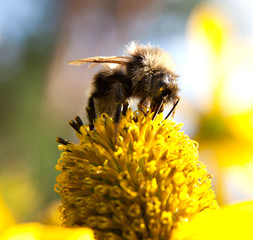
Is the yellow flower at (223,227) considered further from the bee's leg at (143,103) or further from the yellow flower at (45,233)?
the bee's leg at (143,103)

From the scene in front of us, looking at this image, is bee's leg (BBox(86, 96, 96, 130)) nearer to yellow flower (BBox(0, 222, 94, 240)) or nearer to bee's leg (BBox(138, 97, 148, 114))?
bee's leg (BBox(138, 97, 148, 114))

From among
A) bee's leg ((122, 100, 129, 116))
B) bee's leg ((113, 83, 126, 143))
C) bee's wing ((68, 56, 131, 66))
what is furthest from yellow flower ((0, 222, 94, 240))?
bee's wing ((68, 56, 131, 66))

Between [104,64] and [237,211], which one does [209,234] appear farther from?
[104,64]

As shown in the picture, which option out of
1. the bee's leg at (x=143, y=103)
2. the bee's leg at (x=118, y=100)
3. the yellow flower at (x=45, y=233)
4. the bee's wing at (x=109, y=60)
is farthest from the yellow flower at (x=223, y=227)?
the bee's wing at (x=109, y=60)

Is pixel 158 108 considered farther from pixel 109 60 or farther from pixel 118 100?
pixel 109 60

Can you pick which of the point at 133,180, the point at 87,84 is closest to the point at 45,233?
the point at 133,180

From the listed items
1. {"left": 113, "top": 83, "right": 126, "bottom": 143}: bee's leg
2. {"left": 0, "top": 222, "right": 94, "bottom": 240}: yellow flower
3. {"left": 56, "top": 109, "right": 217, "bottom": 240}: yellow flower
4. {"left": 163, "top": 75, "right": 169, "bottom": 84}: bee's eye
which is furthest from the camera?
{"left": 163, "top": 75, "right": 169, "bottom": 84}: bee's eye

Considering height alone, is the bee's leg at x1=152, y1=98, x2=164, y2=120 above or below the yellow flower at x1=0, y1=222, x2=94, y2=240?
above

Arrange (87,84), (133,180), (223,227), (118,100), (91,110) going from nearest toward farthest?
(223,227) → (133,180) → (118,100) → (91,110) → (87,84)
